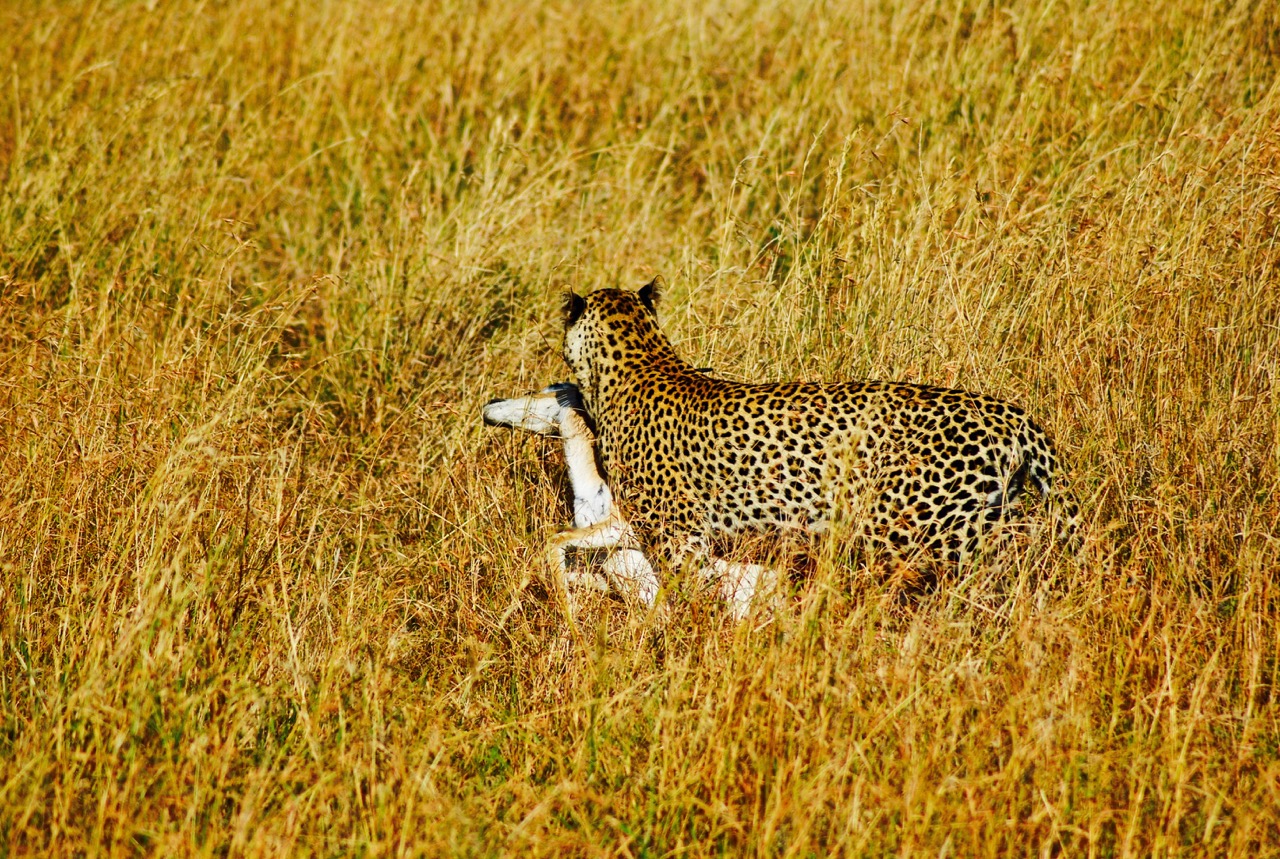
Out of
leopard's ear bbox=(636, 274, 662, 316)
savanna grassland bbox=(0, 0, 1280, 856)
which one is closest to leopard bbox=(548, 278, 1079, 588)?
savanna grassland bbox=(0, 0, 1280, 856)

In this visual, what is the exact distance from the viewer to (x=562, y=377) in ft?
20.2

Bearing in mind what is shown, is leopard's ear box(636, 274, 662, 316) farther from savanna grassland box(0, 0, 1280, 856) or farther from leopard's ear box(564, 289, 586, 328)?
savanna grassland box(0, 0, 1280, 856)

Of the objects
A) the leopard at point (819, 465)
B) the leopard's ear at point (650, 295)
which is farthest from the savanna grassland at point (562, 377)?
the leopard's ear at point (650, 295)

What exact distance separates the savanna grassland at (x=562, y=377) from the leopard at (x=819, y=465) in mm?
210

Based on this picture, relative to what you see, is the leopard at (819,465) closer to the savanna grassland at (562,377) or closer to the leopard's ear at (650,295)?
the savanna grassland at (562,377)

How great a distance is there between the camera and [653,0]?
29.3 feet

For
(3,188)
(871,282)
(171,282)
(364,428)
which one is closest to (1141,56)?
(871,282)

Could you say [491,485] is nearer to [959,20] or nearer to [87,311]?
[87,311]

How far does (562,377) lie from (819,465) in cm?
199

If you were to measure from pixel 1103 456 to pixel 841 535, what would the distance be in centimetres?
127

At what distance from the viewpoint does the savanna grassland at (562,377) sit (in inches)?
138

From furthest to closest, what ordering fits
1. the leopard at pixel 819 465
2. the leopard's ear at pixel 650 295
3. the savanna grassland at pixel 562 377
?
1. the leopard's ear at pixel 650 295
2. the leopard at pixel 819 465
3. the savanna grassland at pixel 562 377

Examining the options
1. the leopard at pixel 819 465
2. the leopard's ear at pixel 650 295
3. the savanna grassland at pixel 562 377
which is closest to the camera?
the savanna grassland at pixel 562 377

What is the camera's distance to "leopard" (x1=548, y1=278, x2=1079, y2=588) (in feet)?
14.2
